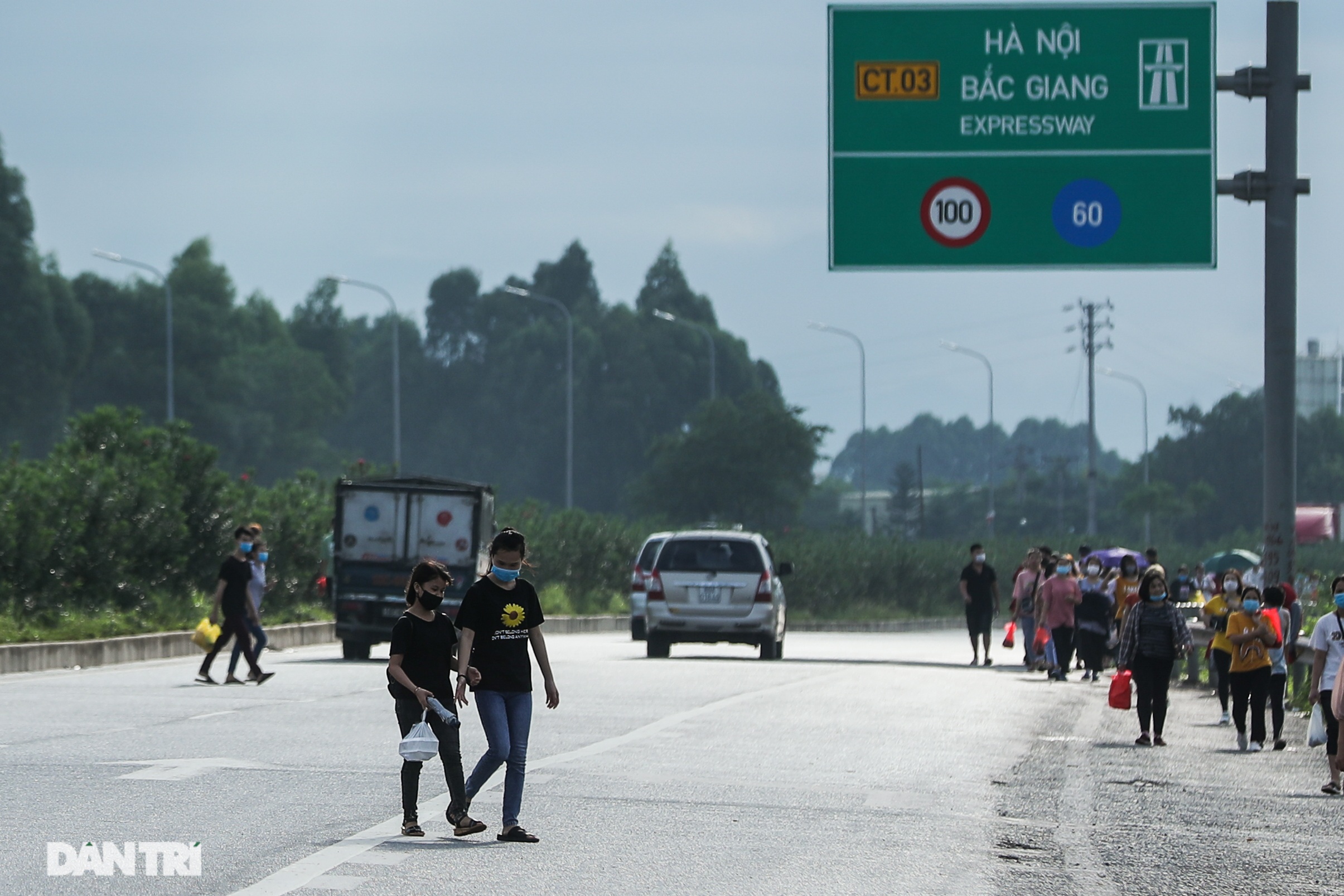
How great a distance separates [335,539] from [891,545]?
124 ft

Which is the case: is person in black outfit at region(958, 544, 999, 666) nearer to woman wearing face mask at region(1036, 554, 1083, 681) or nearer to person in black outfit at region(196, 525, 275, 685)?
woman wearing face mask at region(1036, 554, 1083, 681)

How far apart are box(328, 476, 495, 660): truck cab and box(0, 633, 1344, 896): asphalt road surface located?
23.8ft

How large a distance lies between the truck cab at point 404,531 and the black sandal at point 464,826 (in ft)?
59.9

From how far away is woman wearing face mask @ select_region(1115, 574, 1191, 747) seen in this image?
16.6m

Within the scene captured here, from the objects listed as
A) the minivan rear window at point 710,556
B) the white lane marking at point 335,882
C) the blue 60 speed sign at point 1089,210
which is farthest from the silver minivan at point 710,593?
the white lane marking at point 335,882

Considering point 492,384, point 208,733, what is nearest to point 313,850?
point 208,733

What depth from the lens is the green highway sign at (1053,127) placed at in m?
19.7

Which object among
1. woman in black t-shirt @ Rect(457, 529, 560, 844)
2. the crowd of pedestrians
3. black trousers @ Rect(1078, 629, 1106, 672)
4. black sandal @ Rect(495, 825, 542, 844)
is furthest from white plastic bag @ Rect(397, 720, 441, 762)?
black trousers @ Rect(1078, 629, 1106, 672)

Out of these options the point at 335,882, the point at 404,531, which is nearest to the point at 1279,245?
the point at 335,882

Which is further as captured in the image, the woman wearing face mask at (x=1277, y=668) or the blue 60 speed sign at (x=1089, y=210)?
the blue 60 speed sign at (x=1089, y=210)

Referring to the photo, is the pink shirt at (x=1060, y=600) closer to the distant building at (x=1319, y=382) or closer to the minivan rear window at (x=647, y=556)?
the minivan rear window at (x=647, y=556)

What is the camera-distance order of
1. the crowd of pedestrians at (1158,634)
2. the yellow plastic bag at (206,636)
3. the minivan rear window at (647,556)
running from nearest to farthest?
the crowd of pedestrians at (1158,634)
the yellow plastic bag at (206,636)
the minivan rear window at (647,556)

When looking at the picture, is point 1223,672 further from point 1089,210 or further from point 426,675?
point 426,675

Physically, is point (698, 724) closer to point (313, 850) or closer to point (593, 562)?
point (313, 850)
